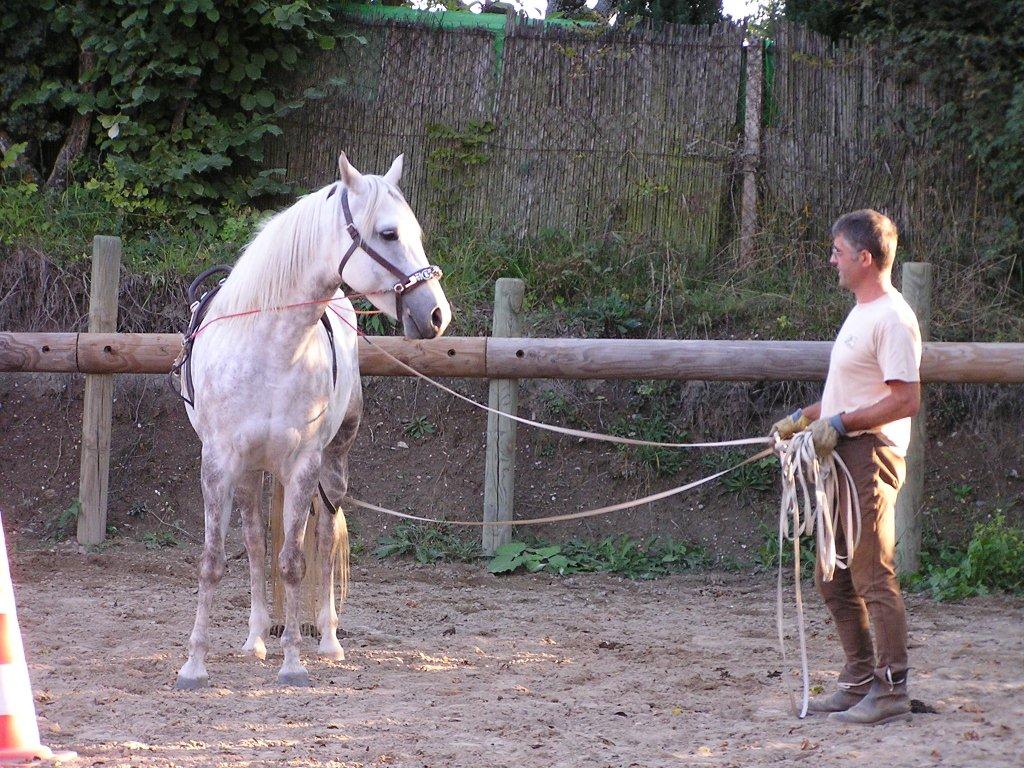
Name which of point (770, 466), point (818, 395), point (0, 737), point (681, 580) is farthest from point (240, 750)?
point (818, 395)

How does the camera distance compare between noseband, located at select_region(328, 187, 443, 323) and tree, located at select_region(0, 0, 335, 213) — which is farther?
tree, located at select_region(0, 0, 335, 213)

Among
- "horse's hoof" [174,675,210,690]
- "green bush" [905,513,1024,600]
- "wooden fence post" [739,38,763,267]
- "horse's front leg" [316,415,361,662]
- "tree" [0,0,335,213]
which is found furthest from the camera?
"wooden fence post" [739,38,763,267]

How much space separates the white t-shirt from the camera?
3.65 m

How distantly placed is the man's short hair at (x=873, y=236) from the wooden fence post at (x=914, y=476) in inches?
113

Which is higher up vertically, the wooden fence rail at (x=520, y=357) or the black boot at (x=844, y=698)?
the wooden fence rail at (x=520, y=357)

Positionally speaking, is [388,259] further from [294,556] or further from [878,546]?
[878,546]

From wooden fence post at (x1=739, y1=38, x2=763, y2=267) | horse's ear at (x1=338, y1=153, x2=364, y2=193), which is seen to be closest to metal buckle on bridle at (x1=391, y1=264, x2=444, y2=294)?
horse's ear at (x1=338, y1=153, x2=364, y2=193)

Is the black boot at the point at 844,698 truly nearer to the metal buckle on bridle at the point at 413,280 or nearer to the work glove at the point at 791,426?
the work glove at the point at 791,426

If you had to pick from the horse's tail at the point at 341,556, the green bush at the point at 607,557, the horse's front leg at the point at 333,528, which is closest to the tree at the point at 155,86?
the green bush at the point at 607,557

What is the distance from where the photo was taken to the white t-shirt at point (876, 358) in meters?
3.65

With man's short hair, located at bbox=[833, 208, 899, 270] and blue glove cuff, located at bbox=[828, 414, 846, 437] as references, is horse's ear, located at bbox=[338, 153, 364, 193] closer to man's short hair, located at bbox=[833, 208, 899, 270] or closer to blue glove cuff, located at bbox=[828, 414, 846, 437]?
man's short hair, located at bbox=[833, 208, 899, 270]

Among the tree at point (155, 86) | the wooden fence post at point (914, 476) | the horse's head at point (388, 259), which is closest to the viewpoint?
the horse's head at point (388, 259)

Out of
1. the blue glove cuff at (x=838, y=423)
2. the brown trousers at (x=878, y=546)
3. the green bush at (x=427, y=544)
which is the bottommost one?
the green bush at (x=427, y=544)

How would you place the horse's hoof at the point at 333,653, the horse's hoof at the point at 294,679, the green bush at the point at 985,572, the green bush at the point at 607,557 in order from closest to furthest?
the horse's hoof at the point at 294,679 → the horse's hoof at the point at 333,653 → the green bush at the point at 985,572 → the green bush at the point at 607,557
